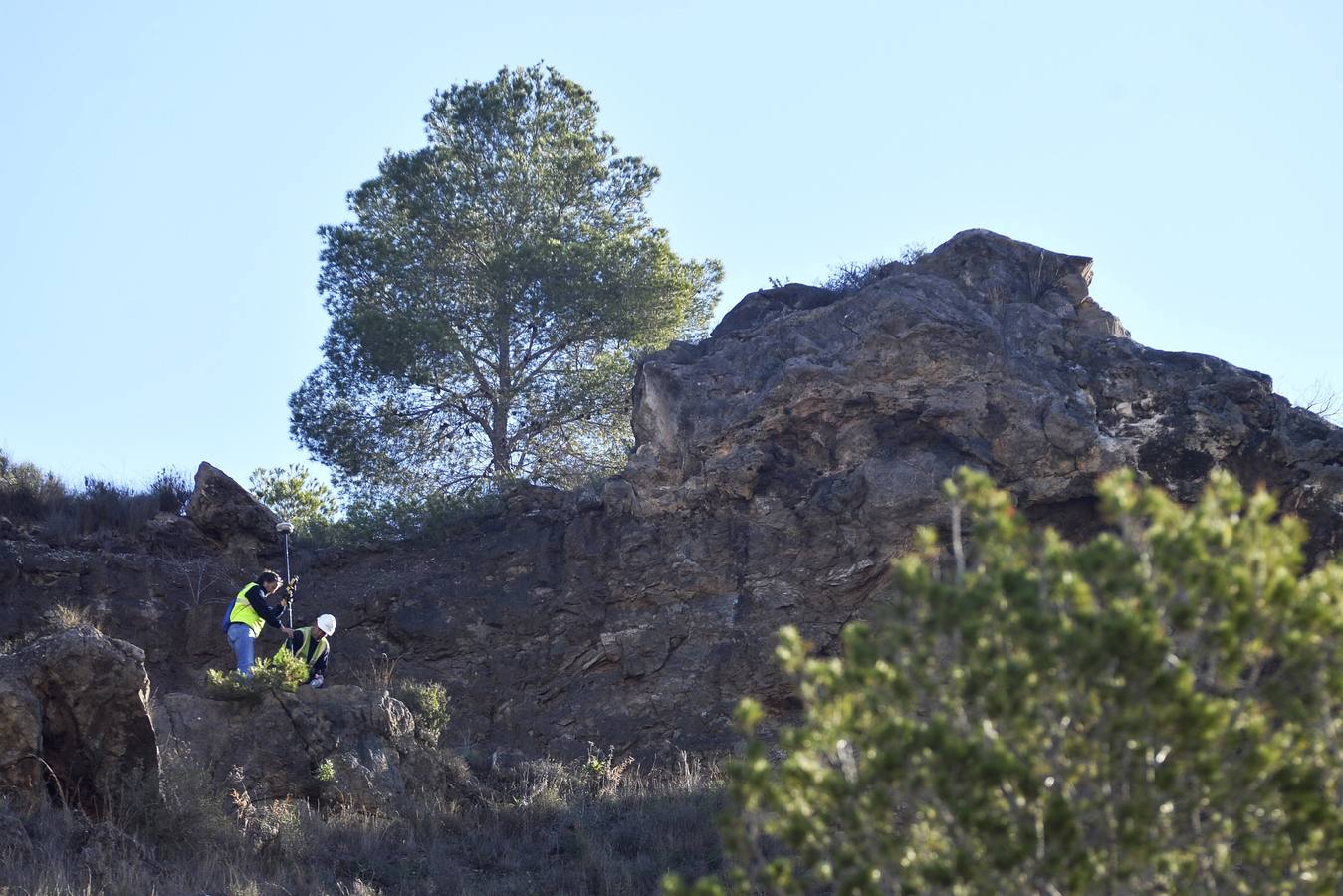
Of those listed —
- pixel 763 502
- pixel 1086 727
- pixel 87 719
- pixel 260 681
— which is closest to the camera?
pixel 1086 727

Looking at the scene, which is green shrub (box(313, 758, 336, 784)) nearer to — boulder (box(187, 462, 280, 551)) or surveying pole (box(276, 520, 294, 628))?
surveying pole (box(276, 520, 294, 628))

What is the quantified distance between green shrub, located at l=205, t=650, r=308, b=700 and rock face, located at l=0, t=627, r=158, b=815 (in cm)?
125

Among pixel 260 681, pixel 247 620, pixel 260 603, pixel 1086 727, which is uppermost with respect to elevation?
pixel 260 603

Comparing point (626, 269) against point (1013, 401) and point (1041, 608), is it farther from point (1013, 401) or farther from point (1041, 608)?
point (1041, 608)

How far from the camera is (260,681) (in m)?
12.0

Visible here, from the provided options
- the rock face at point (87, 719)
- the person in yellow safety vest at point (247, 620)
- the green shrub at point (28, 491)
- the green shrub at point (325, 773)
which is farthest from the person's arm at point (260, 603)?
the green shrub at point (28, 491)

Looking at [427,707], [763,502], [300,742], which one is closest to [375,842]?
[300,742]

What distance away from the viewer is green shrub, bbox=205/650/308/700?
470 inches

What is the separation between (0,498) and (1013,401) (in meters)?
11.9

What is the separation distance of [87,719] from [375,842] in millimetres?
2225

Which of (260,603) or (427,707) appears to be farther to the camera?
(260,603)

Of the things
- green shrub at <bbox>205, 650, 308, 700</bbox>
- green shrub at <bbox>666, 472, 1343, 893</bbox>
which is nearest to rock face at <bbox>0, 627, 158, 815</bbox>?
green shrub at <bbox>205, 650, 308, 700</bbox>

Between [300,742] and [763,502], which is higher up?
[763,502]

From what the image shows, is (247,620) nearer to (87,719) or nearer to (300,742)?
(300,742)
